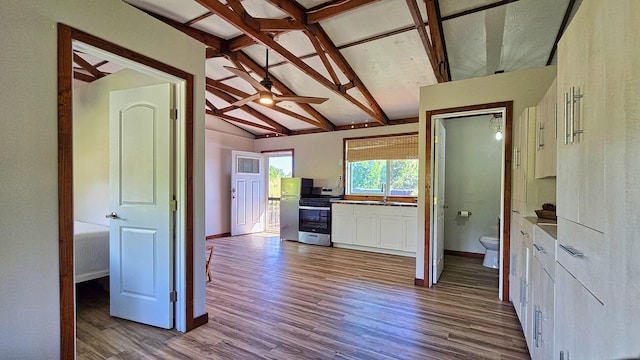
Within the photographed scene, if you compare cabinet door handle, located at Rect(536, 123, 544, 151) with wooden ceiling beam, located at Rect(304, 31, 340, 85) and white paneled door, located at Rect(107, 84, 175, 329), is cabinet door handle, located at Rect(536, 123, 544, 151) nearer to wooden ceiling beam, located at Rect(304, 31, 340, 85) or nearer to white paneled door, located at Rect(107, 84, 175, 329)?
wooden ceiling beam, located at Rect(304, 31, 340, 85)

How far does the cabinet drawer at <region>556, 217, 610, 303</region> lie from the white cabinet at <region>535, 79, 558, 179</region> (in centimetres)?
80

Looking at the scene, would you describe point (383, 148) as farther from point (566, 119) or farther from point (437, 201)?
point (566, 119)

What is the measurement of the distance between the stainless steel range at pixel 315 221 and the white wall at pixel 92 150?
346 centimetres

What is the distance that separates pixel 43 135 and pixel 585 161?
241 centimetres

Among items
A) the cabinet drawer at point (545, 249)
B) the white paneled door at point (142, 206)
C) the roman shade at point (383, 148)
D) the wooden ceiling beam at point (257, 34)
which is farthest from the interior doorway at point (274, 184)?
the cabinet drawer at point (545, 249)

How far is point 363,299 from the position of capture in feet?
9.80

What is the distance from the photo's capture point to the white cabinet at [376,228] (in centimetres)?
478

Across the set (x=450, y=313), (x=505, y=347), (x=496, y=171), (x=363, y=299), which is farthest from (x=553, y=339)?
(x=496, y=171)

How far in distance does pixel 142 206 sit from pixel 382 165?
14.4ft

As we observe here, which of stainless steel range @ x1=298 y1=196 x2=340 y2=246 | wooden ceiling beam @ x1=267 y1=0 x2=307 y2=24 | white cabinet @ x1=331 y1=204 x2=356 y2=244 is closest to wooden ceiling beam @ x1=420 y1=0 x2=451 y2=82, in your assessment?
wooden ceiling beam @ x1=267 y1=0 x2=307 y2=24

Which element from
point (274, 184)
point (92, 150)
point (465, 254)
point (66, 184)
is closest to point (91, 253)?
point (92, 150)

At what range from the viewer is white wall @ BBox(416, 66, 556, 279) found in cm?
287

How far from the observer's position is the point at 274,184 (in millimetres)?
7445

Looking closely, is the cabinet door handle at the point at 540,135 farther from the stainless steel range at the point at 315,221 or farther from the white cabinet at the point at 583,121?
the stainless steel range at the point at 315,221
